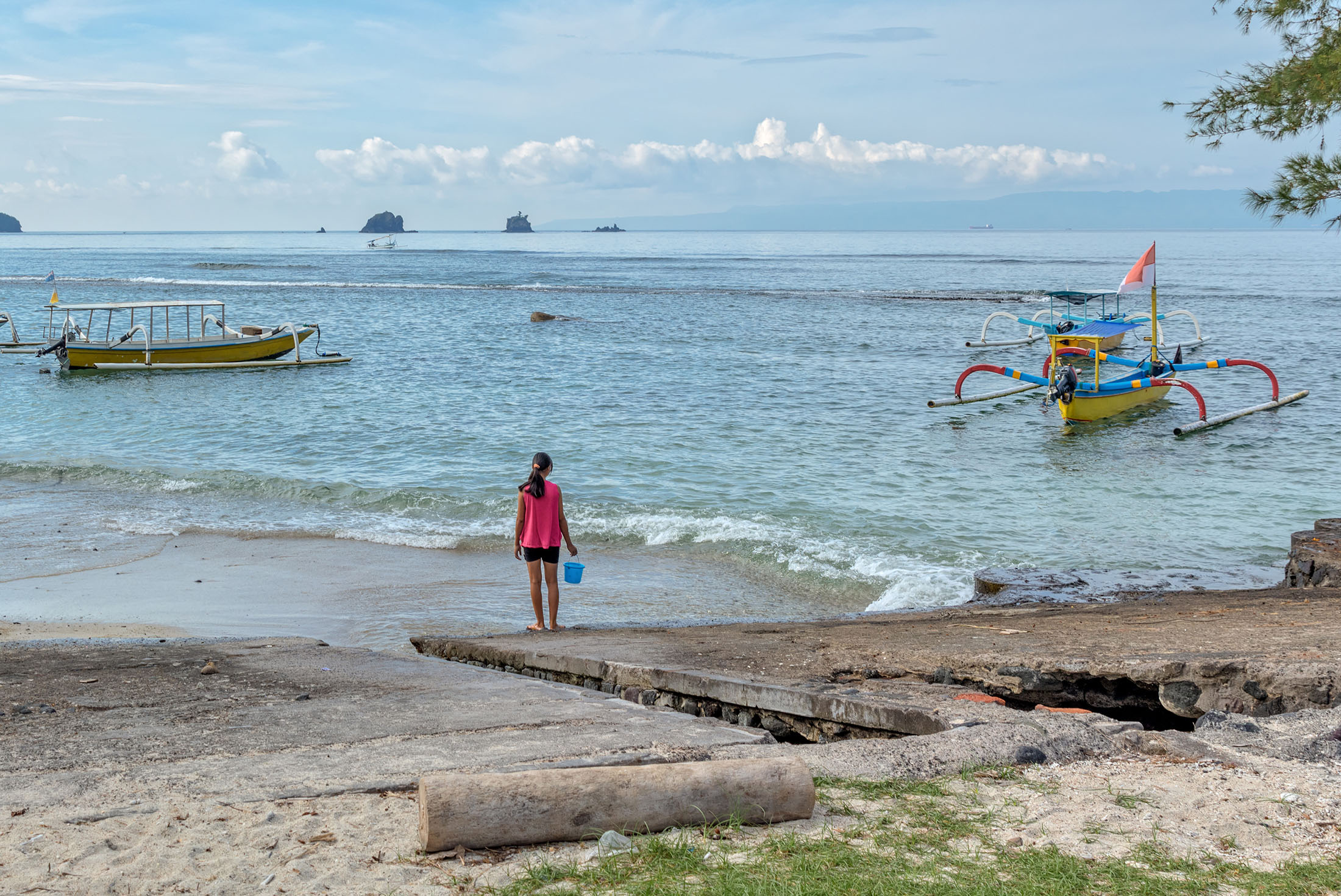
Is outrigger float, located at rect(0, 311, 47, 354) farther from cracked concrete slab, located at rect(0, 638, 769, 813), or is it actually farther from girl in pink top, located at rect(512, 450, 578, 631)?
cracked concrete slab, located at rect(0, 638, 769, 813)

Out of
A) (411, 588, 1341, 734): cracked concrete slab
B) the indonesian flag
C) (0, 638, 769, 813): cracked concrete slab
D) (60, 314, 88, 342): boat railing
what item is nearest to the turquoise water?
(60, 314, 88, 342): boat railing

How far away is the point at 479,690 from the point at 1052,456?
16.4m

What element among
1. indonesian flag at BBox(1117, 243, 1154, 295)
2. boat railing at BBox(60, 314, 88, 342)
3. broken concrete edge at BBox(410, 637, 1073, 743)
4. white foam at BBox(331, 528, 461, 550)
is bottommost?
white foam at BBox(331, 528, 461, 550)

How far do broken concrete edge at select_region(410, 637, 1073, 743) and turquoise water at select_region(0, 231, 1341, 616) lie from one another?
4.27 metres

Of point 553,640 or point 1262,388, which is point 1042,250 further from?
point 553,640

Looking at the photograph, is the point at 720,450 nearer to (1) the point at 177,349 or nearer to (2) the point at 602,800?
(2) the point at 602,800

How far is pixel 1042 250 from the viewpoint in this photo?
145 m

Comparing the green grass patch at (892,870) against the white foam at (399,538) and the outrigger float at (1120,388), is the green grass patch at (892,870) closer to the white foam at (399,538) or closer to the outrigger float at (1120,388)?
the white foam at (399,538)

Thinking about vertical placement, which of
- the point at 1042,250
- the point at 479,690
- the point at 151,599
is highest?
the point at 1042,250

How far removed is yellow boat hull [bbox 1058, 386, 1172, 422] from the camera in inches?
924

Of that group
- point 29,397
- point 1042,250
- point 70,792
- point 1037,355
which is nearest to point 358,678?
point 70,792

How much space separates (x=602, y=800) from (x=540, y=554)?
18.3 feet

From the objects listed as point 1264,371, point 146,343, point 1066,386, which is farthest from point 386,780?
point 146,343

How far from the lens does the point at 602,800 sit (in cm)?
416
